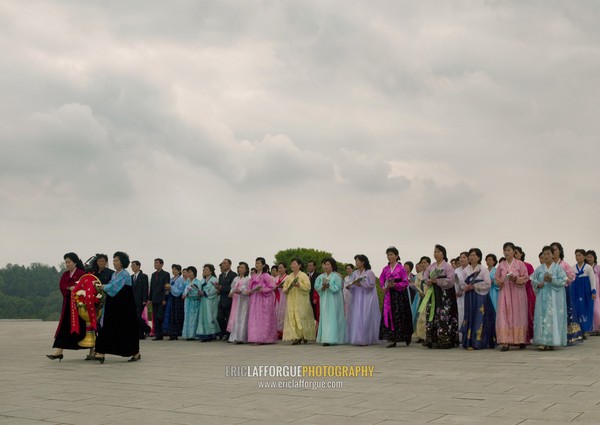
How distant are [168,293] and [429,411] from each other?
11.3m

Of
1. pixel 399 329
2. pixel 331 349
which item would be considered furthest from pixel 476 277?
pixel 331 349

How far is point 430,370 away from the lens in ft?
28.5

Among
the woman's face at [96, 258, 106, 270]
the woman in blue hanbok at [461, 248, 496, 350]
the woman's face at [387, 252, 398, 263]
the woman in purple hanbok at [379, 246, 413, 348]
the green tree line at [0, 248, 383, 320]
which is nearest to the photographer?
the woman's face at [96, 258, 106, 270]

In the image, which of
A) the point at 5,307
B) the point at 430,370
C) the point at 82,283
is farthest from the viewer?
the point at 5,307

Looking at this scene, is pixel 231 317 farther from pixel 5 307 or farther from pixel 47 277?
pixel 47 277

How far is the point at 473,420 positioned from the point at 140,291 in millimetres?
12330

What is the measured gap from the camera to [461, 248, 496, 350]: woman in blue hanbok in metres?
11.7

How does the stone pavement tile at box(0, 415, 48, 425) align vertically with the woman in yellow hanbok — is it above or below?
below

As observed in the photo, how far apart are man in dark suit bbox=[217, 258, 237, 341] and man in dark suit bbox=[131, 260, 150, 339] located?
7.32ft

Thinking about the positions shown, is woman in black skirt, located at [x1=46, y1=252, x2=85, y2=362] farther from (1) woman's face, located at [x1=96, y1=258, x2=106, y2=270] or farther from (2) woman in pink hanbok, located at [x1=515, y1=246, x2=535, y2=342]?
(2) woman in pink hanbok, located at [x1=515, y1=246, x2=535, y2=342]

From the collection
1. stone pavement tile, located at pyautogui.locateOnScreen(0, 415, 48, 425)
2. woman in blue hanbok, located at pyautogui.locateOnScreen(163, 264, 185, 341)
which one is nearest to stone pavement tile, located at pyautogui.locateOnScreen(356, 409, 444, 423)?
stone pavement tile, located at pyautogui.locateOnScreen(0, 415, 48, 425)

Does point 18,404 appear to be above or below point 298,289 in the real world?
below

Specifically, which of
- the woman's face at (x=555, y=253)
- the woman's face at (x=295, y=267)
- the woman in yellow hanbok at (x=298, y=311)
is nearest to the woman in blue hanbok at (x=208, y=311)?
the woman in yellow hanbok at (x=298, y=311)

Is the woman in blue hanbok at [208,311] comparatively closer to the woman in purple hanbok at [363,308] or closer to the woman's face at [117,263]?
the woman in purple hanbok at [363,308]
